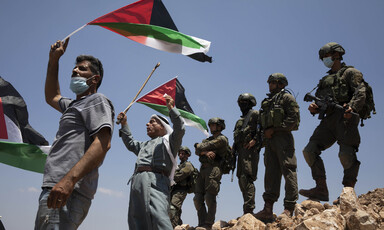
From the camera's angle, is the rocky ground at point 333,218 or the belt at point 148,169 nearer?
the rocky ground at point 333,218

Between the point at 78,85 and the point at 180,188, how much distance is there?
6299 millimetres

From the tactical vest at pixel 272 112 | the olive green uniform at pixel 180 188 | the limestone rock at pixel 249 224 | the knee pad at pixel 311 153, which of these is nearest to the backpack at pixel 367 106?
the knee pad at pixel 311 153

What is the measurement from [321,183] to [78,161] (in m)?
5.21

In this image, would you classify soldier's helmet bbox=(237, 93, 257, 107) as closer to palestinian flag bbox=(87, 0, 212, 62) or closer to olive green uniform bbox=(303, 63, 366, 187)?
olive green uniform bbox=(303, 63, 366, 187)

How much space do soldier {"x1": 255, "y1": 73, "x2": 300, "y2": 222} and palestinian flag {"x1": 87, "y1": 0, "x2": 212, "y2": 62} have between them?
1826 millimetres

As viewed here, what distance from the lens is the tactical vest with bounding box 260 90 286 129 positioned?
22.4ft

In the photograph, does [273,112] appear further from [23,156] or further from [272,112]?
[23,156]

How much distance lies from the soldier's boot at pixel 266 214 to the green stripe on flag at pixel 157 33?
3.27m

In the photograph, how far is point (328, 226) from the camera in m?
4.54

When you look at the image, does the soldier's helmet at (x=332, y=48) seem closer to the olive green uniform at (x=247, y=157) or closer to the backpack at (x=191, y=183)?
the olive green uniform at (x=247, y=157)

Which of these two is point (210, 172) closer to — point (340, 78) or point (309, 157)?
point (309, 157)

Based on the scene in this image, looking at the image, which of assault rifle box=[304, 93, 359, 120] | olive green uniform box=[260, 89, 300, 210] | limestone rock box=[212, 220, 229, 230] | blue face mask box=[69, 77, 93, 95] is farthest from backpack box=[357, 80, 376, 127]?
blue face mask box=[69, 77, 93, 95]

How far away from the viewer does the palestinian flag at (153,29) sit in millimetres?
5500

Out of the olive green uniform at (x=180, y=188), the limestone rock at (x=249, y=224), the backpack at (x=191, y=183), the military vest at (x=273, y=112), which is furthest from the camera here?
the backpack at (x=191, y=183)
